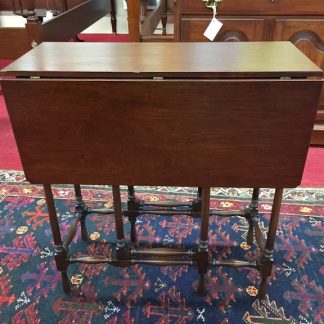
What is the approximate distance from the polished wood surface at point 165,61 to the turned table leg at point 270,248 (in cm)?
42

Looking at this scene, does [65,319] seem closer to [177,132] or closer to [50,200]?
[50,200]

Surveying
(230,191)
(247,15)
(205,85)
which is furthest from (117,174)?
(247,15)

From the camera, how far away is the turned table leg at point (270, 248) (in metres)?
1.27

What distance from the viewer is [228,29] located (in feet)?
7.13

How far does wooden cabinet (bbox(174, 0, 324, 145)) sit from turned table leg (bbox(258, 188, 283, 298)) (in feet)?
4.15

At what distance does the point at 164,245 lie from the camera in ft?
5.68

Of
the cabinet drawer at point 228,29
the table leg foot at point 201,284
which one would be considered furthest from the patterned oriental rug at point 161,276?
the cabinet drawer at point 228,29

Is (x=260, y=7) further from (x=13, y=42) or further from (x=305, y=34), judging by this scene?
(x=13, y=42)

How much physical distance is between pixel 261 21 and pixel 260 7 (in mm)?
76

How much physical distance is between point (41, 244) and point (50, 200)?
52cm

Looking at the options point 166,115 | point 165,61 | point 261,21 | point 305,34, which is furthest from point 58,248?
point 305,34

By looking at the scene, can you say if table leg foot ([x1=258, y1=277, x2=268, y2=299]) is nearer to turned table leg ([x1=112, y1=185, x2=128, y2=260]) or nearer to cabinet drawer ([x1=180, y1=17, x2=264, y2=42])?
turned table leg ([x1=112, y1=185, x2=128, y2=260])

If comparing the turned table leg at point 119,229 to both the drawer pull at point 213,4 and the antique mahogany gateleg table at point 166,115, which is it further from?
the drawer pull at point 213,4

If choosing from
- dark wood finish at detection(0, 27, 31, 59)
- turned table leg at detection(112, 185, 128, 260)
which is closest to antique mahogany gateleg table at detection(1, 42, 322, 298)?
turned table leg at detection(112, 185, 128, 260)
